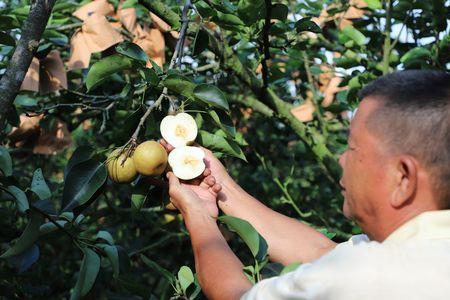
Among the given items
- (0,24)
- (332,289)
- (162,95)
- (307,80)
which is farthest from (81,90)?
(332,289)

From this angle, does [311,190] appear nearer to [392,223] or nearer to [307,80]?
[307,80]

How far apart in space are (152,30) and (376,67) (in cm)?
75

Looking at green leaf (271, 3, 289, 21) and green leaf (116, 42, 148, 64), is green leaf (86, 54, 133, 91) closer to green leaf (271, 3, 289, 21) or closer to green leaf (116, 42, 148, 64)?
green leaf (116, 42, 148, 64)

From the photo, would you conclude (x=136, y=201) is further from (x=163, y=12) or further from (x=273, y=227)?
(x=163, y=12)

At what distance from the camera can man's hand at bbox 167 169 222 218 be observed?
1644 millimetres

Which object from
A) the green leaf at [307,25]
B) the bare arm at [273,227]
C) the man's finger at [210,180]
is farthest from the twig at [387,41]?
the man's finger at [210,180]

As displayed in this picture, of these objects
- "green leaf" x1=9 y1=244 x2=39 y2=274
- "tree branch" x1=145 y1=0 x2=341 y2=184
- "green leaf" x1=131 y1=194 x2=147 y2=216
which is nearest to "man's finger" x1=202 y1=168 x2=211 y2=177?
"green leaf" x1=131 y1=194 x2=147 y2=216

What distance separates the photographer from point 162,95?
5.38ft

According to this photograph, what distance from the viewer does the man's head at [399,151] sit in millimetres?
1233

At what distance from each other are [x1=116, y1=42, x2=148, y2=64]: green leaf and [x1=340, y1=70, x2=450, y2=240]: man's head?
0.48 metres

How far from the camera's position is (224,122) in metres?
1.76

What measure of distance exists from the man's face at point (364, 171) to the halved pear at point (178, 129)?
386 millimetres

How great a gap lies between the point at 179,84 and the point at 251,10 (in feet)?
1.84

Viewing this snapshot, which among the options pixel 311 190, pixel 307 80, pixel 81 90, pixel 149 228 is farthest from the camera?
pixel 311 190
